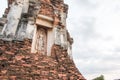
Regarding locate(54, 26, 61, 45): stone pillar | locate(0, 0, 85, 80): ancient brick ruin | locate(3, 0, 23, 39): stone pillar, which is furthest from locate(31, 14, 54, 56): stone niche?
locate(3, 0, 23, 39): stone pillar

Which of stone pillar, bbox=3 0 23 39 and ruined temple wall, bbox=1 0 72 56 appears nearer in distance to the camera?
stone pillar, bbox=3 0 23 39

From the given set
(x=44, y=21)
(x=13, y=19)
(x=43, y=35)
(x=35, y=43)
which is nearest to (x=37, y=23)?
(x=44, y=21)

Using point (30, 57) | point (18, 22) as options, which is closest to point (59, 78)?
point (30, 57)

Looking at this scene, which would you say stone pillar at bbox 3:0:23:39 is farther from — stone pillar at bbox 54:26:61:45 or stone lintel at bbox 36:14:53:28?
stone pillar at bbox 54:26:61:45

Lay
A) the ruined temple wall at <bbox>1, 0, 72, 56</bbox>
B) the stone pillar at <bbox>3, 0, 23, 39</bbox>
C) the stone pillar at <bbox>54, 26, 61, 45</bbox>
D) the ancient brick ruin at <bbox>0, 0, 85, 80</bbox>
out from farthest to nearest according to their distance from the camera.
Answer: the stone pillar at <bbox>54, 26, 61, 45</bbox>, the ruined temple wall at <bbox>1, 0, 72, 56</bbox>, the stone pillar at <bbox>3, 0, 23, 39</bbox>, the ancient brick ruin at <bbox>0, 0, 85, 80</bbox>

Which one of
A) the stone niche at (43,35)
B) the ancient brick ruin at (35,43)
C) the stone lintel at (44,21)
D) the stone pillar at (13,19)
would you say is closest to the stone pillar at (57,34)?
the ancient brick ruin at (35,43)

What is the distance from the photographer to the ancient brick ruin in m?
5.45

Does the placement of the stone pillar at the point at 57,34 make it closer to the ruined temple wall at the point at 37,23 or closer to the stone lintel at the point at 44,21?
the ruined temple wall at the point at 37,23

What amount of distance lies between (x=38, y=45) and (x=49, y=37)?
1.91ft

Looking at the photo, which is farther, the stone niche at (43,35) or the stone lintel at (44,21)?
the stone lintel at (44,21)

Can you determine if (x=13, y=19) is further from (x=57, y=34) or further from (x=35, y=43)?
(x=57, y=34)

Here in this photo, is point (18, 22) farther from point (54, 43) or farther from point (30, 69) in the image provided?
point (30, 69)

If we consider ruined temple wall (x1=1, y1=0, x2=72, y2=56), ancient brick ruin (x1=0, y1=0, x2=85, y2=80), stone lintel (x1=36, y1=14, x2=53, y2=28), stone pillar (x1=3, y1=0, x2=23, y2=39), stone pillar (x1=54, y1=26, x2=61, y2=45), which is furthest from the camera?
stone lintel (x1=36, y1=14, x2=53, y2=28)

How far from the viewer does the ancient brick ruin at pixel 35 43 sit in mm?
5453
